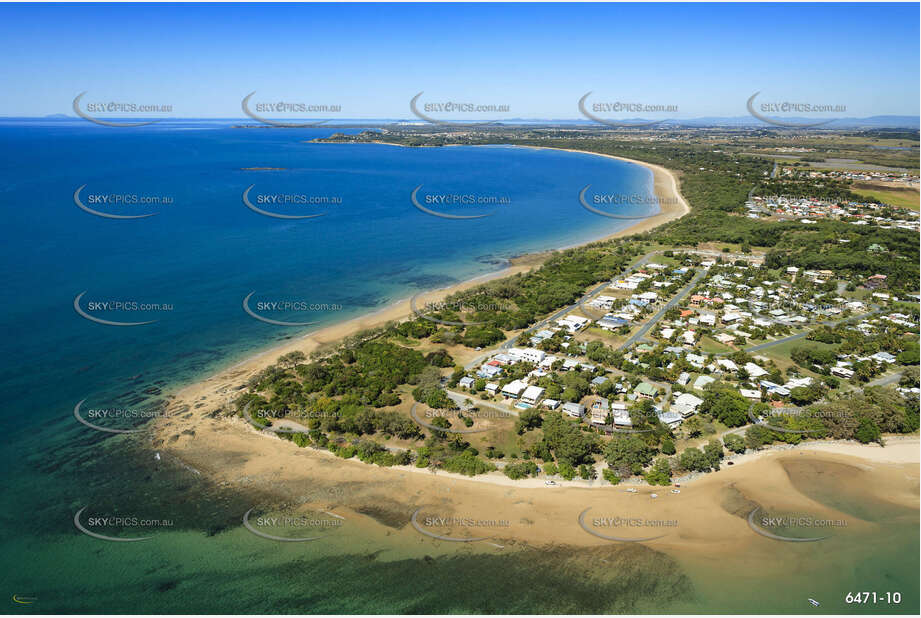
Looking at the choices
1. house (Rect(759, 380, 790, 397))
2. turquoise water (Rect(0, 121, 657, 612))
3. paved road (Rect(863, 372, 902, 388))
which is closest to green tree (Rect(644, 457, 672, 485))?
turquoise water (Rect(0, 121, 657, 612))

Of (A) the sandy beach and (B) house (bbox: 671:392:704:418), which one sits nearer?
(A) the sandy beach

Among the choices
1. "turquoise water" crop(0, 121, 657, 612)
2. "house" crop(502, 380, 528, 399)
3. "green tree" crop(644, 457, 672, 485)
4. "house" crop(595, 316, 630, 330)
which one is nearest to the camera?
"turquoise water" crop(0, 121, 657, 612)

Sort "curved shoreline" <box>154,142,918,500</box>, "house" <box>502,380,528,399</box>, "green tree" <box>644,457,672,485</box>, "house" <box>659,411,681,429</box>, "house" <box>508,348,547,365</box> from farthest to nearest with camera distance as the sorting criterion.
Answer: "house" <box>508,348,547,365</box>, "house" <box>502,380,528,399</box>, "house" <box>659,411,681,429</box>, "curved shoreline" <box>154,142,918,500</box>, "green tree" <box>644,457,672,485</box>

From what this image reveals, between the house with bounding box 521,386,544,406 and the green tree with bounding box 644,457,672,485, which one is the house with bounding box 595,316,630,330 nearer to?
the house with bounding box 521,386,544,406

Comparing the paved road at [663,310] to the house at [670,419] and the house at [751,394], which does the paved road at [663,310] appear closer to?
the house at [751,394]

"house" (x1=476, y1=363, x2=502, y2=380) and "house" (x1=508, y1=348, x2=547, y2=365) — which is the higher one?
"house" (x1=508, y1=348, x2=547, y2=365)

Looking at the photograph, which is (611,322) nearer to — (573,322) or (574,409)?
(573,322)

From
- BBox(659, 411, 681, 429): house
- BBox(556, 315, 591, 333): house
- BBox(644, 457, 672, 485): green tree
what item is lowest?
BBox(644, 457, 672, 485): green tree

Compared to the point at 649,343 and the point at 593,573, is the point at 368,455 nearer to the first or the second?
the point at 593,573
